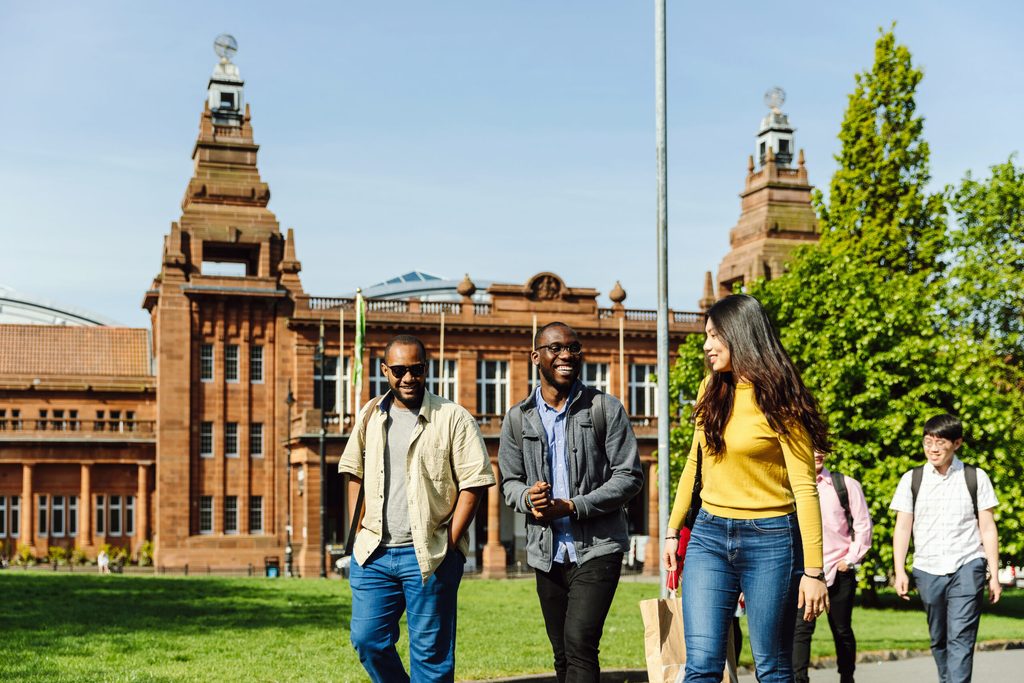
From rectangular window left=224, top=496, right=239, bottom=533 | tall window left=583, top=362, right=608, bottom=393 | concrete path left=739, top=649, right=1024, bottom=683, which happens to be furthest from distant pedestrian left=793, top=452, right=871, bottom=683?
tall window left=583, top=362, right=608, bottom=393

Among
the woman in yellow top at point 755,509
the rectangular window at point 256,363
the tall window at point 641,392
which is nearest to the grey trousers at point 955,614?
the woman in yellow top at point 755,509

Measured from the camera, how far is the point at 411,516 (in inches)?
299

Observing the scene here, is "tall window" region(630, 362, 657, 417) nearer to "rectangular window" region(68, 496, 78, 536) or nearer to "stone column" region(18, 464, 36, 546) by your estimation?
"rectangular window" region(68, 496, 78, 536)

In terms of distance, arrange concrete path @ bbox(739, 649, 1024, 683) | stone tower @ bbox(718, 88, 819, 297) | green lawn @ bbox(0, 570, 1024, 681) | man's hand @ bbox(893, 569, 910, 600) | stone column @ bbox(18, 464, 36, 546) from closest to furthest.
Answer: man's hand @ bbox(893, 569, 910, 600) → green lawn @ bbox(0, 570, 1024, 681) → concrete path @ bbox(739, 649, 1024, 683) → stone column @ bbox(18, 464, 36, 546) → stone tower @ bbox(718, 88, 819, 297)

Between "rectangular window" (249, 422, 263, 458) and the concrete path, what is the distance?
46.7 metres

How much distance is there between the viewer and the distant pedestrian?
10.7 m

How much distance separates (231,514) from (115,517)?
9.37m

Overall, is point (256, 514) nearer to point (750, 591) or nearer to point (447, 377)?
point (447, 377)

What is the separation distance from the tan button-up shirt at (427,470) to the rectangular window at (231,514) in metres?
52.5

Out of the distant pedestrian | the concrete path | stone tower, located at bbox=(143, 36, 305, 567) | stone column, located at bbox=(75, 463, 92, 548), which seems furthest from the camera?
stone column, located at bbox=(75, 463, 92, 548)

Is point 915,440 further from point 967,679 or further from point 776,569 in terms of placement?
point 776,569

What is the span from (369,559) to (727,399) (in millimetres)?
2323

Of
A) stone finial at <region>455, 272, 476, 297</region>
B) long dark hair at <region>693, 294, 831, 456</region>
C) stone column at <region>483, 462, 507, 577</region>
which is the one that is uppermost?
stone finial at <region>455, 272, 476, 297</region>

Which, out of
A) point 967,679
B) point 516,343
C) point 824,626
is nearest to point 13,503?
point 516,343
